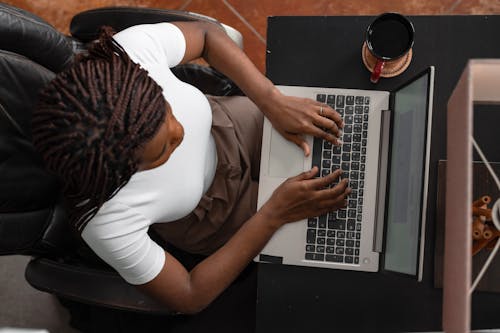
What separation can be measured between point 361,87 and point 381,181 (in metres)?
0.21

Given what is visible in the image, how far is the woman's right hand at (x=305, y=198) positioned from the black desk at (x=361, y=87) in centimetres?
12

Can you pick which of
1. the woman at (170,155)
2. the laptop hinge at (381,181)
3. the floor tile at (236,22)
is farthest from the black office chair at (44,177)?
the floor tile at (236,22)

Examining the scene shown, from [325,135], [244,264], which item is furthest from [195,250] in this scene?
[325,135]

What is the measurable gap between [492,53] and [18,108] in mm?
922

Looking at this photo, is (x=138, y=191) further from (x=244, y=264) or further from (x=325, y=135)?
(x=325, y=135)

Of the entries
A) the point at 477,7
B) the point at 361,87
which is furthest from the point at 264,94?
the point at 477,7

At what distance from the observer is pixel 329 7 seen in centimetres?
171

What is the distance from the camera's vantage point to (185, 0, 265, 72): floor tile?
5.72 feet

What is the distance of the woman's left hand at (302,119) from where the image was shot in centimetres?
101

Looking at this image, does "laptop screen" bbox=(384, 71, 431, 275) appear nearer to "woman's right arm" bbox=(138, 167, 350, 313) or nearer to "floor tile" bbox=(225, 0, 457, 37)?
"woman's right arm" bbox=(138, 167, 350, 313)

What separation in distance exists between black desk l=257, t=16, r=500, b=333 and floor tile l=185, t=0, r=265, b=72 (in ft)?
2.12

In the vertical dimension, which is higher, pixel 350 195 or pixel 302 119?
pixel 302 119

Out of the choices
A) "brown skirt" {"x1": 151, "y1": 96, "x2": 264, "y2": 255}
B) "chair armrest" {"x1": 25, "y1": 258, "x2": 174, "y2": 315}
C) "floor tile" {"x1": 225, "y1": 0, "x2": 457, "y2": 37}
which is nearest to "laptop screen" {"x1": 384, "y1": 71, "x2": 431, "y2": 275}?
"brown skirt" {"x1": 151, "y1": 96, "x2": 264, "y2": 255}

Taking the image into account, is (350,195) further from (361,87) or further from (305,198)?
(361,87)
